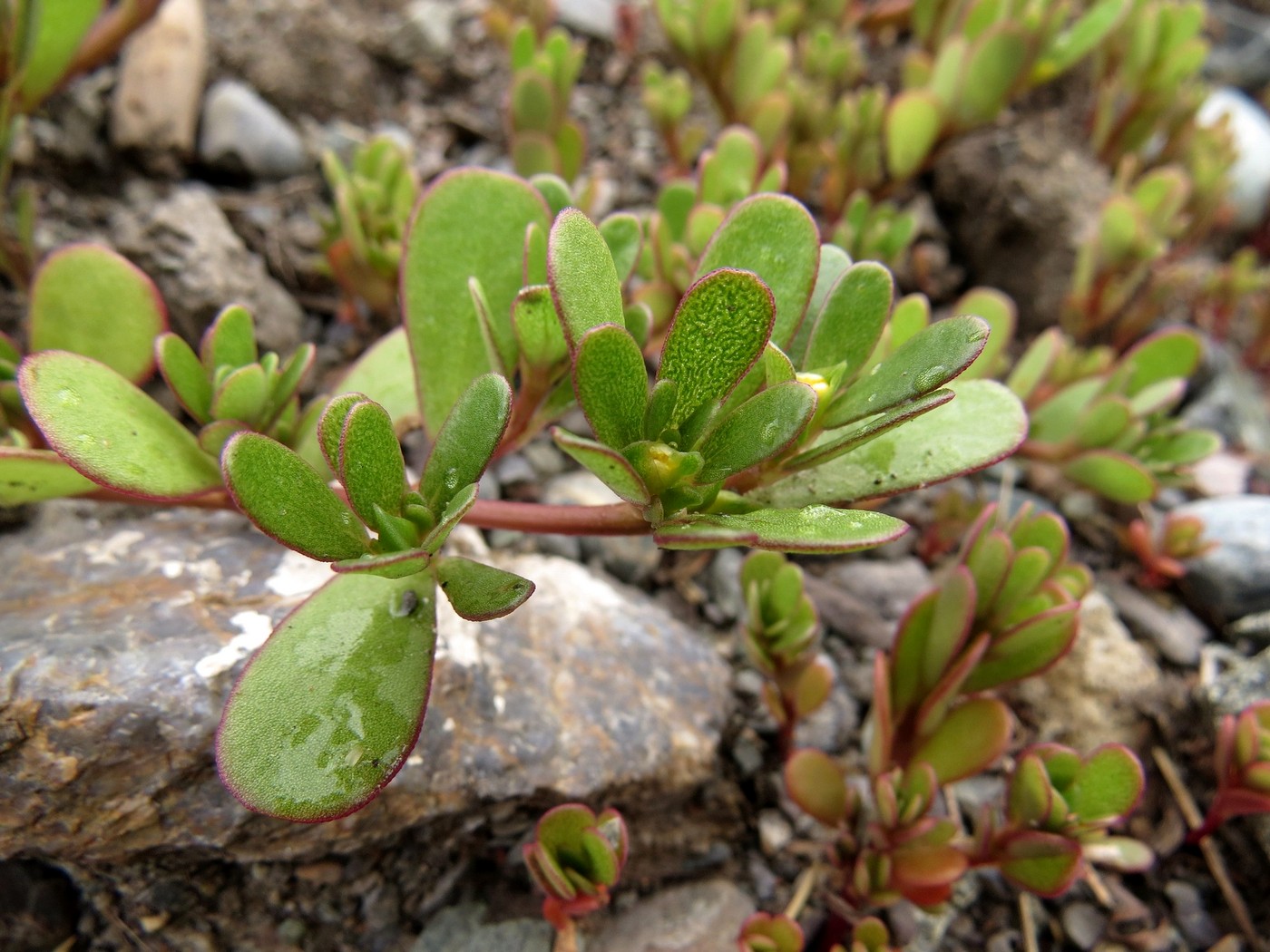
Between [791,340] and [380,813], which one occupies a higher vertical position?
[791,340]

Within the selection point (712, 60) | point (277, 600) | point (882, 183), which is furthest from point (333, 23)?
point (277, 600)

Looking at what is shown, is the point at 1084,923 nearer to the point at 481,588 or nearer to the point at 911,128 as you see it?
the point at 481,588

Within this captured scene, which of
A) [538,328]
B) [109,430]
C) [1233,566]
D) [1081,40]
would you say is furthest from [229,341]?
[1081,40]

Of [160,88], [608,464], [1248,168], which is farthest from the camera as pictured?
[1248,168]

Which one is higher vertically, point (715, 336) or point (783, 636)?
point (715, 336)

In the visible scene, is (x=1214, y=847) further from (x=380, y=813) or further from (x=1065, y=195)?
(x=1065, y=195)

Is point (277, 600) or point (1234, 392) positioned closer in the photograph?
point (277, 600)

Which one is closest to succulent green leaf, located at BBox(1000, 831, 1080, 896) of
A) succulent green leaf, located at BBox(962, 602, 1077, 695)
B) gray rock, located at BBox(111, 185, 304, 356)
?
succulent green leaf, located at BBox(962, 602, 1077, 695)
